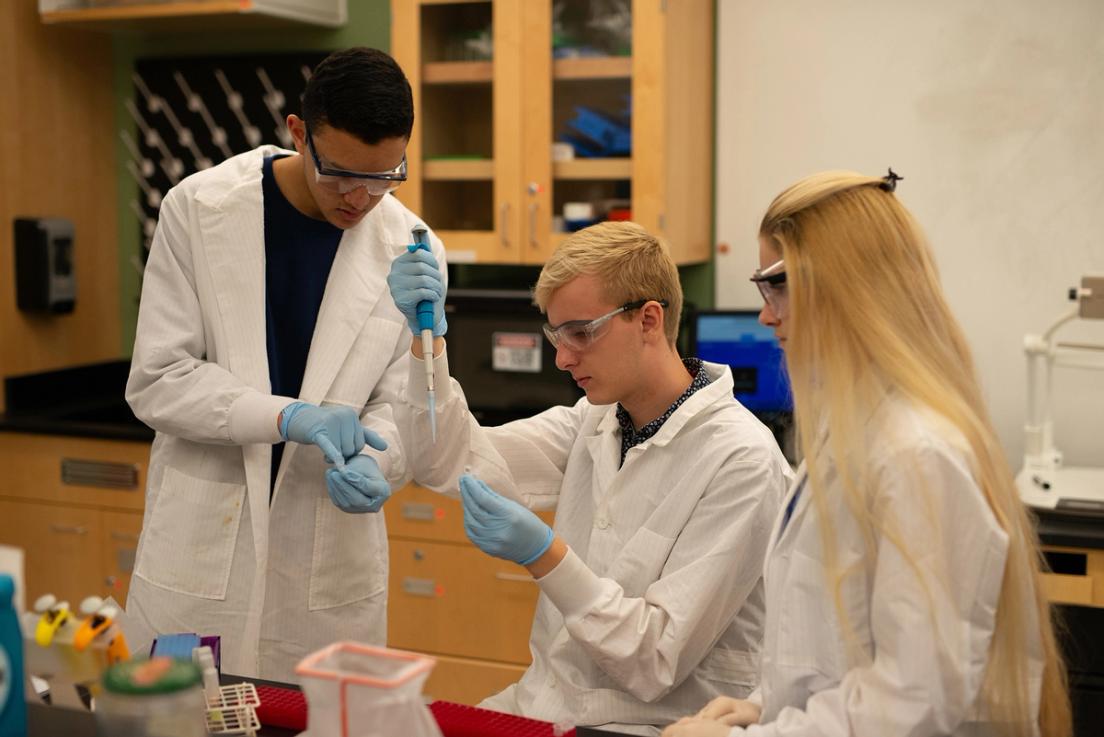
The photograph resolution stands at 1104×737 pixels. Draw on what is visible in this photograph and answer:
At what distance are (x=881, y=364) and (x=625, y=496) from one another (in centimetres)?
59

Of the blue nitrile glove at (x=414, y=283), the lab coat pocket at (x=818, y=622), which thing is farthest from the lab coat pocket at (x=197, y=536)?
the lab coat pocket at (x=818, y=622)

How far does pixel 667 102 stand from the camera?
3.16m

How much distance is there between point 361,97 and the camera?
5.91 feet

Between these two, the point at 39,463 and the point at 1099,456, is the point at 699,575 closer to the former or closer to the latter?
the point at 1099,456

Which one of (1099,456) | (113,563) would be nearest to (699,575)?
(1099,456)

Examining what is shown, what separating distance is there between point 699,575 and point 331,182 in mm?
870

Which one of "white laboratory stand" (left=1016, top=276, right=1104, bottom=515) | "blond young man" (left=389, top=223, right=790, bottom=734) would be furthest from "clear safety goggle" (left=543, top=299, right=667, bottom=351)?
"white laboratory stand" (left=1016, top=276, right=1104, bottom=515)

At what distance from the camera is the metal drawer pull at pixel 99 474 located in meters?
3.45

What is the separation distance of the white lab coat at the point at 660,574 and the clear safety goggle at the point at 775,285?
13.3 inches

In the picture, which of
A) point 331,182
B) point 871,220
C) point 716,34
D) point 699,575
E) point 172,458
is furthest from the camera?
point 716,34

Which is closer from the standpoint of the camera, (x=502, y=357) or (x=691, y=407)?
(x=691, y=407)

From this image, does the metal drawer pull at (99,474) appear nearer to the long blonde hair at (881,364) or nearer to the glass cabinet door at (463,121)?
the glass cabinet door at (463,121)

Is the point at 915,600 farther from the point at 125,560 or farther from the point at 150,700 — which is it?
the point at 125,560

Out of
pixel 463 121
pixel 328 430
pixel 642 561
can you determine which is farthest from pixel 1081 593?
pixel 463 121
